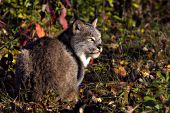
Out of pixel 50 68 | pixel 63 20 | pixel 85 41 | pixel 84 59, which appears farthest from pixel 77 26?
pixel 63 20

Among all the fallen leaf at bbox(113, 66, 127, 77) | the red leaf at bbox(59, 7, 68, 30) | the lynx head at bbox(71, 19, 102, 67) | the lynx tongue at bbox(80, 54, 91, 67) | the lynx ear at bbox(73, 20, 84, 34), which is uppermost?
the red leaf at bbox(59, 7, 68, 30)

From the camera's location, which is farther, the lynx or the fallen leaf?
the fallen leaf

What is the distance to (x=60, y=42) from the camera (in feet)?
22.8

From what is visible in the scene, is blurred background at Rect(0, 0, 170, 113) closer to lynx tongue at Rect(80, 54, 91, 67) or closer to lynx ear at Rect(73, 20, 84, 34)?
lynx tongue at Rect(80, 54, 91, 67)

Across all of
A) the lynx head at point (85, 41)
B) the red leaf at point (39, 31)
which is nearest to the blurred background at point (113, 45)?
the red leaf at point (39, 31)

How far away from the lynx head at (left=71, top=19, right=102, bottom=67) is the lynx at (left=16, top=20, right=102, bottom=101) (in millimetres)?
45

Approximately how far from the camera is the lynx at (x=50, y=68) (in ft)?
21.5

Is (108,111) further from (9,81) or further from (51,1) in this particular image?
(51,1)

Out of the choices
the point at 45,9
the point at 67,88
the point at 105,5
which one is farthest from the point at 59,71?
the point at 105,5

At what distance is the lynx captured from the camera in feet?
21.5

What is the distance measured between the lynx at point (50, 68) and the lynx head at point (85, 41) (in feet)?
0.15

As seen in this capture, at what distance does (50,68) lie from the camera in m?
6.55

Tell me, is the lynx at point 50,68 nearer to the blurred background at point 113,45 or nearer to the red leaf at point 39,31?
the blurred background at point 113,45

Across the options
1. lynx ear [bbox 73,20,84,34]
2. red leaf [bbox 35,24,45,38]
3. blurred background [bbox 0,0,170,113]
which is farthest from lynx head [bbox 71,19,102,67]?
red leaf [bbox 35,24,45,38]
